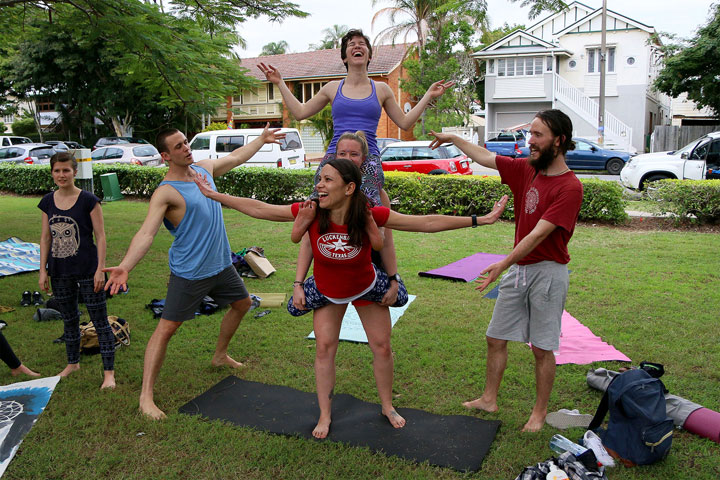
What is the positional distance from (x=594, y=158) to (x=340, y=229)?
21.7m

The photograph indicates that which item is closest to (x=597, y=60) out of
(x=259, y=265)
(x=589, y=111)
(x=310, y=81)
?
(x=589, y=111)

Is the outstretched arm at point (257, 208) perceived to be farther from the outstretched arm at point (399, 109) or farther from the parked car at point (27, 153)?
the parked car at point (27, 153)

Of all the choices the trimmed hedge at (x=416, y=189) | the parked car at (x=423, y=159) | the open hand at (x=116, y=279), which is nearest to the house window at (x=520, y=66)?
the parked car at (x=423, y=159)

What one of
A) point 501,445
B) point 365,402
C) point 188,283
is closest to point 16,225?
point 188,283

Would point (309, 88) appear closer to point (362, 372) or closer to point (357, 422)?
point (362, 372)

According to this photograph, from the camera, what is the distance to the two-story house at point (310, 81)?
34.5 m

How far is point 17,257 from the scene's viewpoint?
849cm

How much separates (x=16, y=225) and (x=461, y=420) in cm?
1122

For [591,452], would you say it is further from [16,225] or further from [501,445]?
[16,225]

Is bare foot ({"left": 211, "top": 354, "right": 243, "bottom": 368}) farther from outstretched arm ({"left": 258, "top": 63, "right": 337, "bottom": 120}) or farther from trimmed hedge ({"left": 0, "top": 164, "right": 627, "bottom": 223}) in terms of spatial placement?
trimmed hedge ({"left": 0, "top": 164, "right": 627, "bottom": 223})

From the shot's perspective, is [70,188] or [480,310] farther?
[480,310]

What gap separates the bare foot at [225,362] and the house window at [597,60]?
33.0 meters

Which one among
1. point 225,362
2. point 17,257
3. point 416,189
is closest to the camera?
point 225,362

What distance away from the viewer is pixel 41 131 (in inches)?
1463
